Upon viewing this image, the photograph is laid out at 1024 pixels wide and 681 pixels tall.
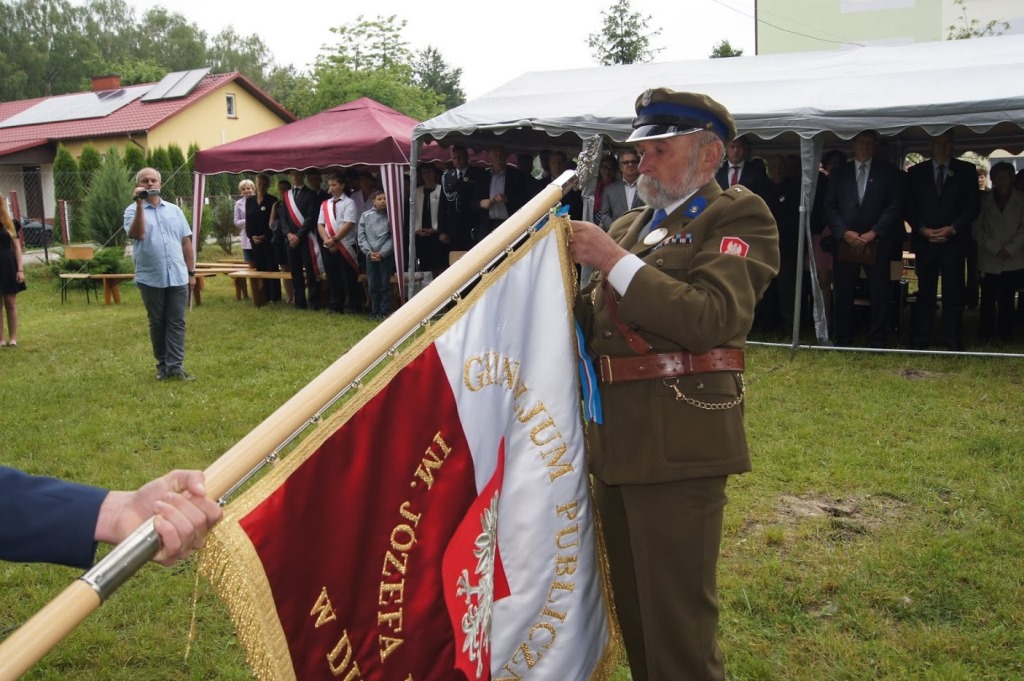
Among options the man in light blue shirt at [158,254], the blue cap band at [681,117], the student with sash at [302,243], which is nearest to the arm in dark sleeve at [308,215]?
the student with sash at [302,243]

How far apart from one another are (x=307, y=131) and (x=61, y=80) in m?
60.7

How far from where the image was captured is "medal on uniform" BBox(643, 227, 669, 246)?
2380 millimetres

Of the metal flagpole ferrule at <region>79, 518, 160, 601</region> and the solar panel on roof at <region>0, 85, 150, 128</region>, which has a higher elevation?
the solar panel on roof at <region>0, 85, 150, 128</region>

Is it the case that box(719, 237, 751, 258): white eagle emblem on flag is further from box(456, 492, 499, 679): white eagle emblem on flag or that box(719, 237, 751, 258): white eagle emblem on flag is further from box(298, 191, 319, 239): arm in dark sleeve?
box(298, 191, 319, 239): arm in dark sleeve

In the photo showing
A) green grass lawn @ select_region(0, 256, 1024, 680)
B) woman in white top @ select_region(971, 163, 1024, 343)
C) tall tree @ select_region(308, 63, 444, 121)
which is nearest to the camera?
green grass lawn @ select_region(0, 256, 1024, 680)

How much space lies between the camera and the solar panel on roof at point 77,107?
37719mm

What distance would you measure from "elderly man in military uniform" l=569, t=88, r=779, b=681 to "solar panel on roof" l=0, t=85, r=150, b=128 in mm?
39382

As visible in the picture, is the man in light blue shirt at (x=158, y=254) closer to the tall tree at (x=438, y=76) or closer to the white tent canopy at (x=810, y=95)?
the white tent canopy at (x=810, y=95)

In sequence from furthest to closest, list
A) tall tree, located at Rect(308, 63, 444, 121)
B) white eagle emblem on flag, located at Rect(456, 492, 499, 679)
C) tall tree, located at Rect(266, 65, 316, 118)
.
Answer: tall tree, located at Rect(266, 65, 316, 118) → tall tree, located at Rect(308, 63, 444, 121) → white eagle emblem on flag, located at Rect(456, 492, 499, 679)

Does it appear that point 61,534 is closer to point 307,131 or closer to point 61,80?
point 307,131

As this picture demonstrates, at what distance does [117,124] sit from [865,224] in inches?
1312

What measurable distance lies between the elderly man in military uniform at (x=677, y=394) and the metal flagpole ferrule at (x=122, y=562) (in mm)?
1271

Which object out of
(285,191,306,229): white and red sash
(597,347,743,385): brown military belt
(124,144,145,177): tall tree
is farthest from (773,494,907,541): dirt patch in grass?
(124,144,145,177): tall tree

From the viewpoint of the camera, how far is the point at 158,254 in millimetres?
7316
